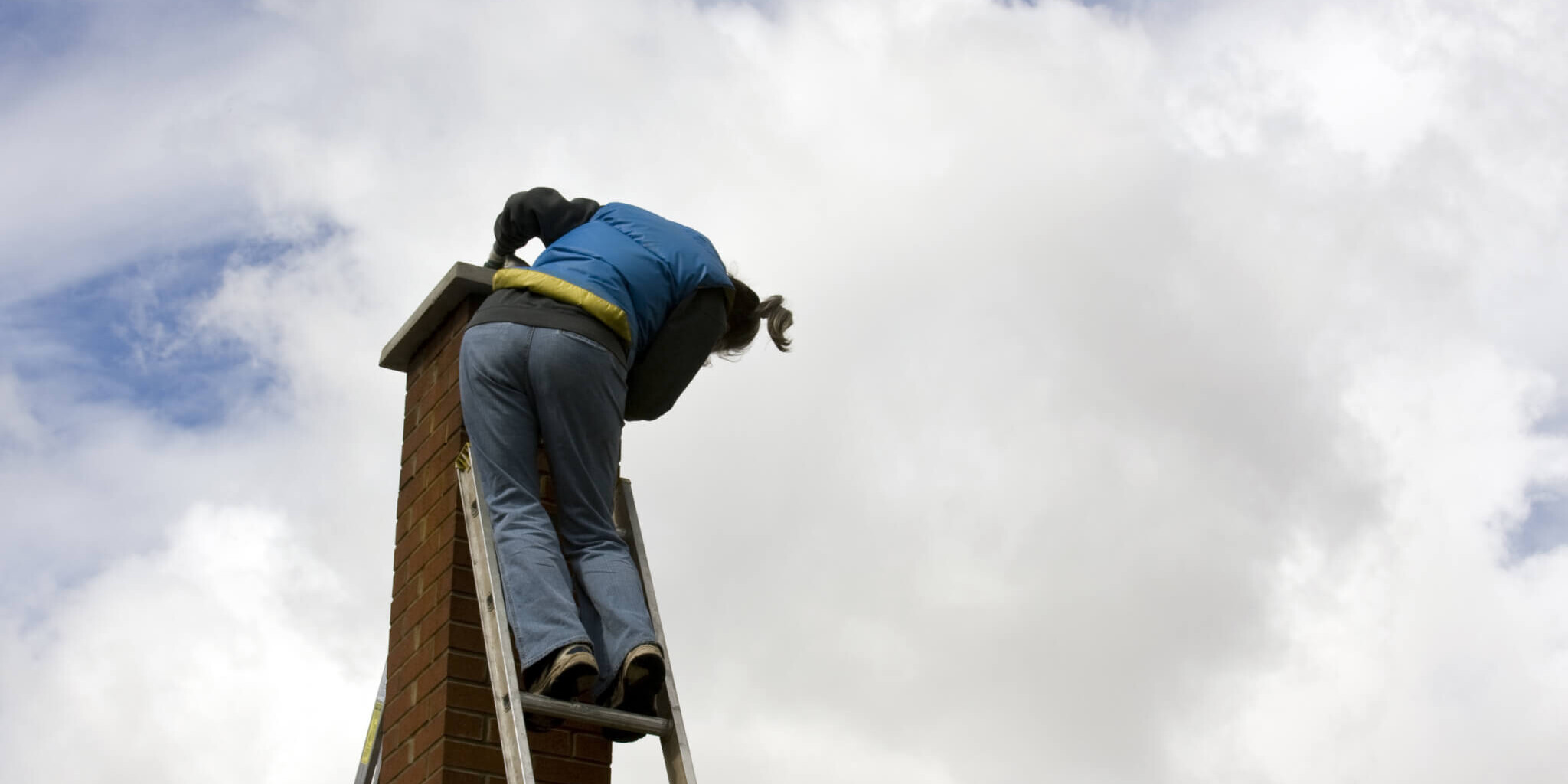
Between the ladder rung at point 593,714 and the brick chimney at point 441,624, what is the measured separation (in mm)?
418

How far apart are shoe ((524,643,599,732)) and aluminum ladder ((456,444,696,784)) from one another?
3 centimetres

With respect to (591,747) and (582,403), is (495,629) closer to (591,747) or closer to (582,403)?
(582,403)

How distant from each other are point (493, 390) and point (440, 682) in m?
0.76

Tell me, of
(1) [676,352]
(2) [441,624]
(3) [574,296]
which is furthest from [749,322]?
(2) [441,624]

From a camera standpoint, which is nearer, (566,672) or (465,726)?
(566,672)

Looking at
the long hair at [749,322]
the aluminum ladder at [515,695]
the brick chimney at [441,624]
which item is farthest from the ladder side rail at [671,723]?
the long hair at [749,322]

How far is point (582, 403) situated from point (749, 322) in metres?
0.80

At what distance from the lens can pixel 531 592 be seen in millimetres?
3188

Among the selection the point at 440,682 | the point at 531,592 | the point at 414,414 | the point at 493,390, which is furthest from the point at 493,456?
the point at 414,414

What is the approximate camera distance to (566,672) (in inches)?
121

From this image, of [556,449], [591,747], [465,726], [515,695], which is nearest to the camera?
[515,695]

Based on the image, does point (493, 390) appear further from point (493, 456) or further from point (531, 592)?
point (531, 592)

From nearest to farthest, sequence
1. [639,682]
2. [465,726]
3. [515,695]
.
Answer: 1. [515,695]
2. [639,682]
3. [465,726]

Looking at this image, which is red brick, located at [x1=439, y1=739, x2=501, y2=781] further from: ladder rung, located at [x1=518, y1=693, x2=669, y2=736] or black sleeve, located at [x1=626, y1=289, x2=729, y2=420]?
black sleeve, located at [x1=626, y1=289, x2=729, y2=420]
